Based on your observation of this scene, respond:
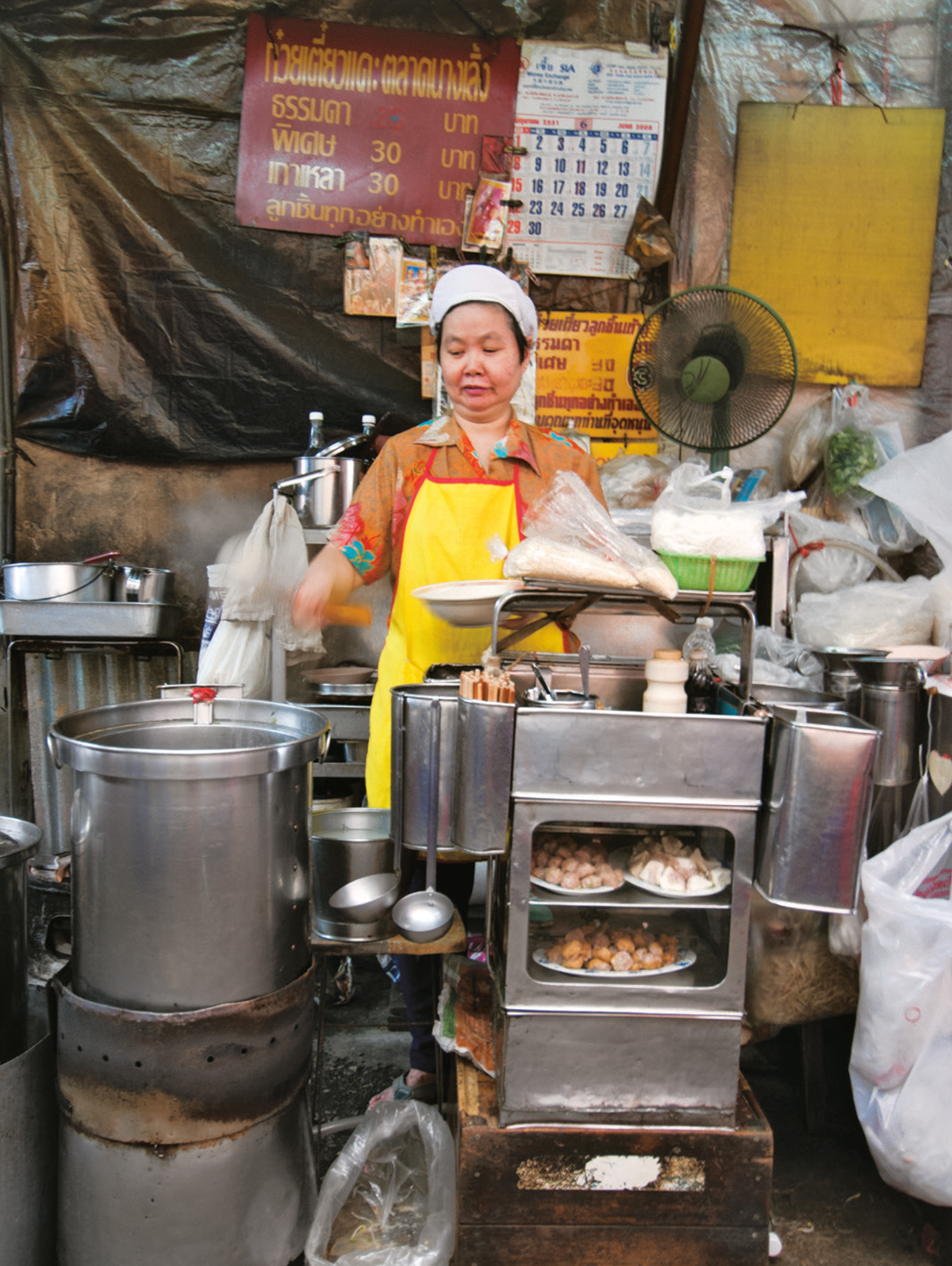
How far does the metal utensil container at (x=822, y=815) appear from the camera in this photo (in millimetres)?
1528

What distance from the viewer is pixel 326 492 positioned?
A: 11.0ft

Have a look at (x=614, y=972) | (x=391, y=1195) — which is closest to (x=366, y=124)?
(x=614, y=972)

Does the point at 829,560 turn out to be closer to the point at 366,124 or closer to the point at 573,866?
the point at 573,866

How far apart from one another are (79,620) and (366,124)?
100 inches

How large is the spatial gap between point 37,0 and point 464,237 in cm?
209

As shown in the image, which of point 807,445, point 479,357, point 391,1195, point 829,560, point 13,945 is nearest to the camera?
point 13,945

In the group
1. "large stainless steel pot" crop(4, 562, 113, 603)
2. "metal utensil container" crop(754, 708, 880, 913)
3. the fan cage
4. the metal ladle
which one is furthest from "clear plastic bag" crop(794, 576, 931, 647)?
"large stainless steel pot" crop(4, 562, 113, 603)

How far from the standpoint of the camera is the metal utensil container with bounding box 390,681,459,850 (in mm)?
1583

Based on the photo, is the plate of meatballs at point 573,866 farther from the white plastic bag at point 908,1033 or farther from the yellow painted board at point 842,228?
the yellow painted board at point 842,228

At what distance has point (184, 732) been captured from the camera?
1.93 m

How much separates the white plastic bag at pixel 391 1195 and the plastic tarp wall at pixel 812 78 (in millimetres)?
3088

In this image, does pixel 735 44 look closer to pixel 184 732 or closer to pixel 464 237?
pixel 464 237

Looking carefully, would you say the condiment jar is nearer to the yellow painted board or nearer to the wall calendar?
the yellow painted board

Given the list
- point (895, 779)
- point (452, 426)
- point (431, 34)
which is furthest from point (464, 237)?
point (895, 779)
